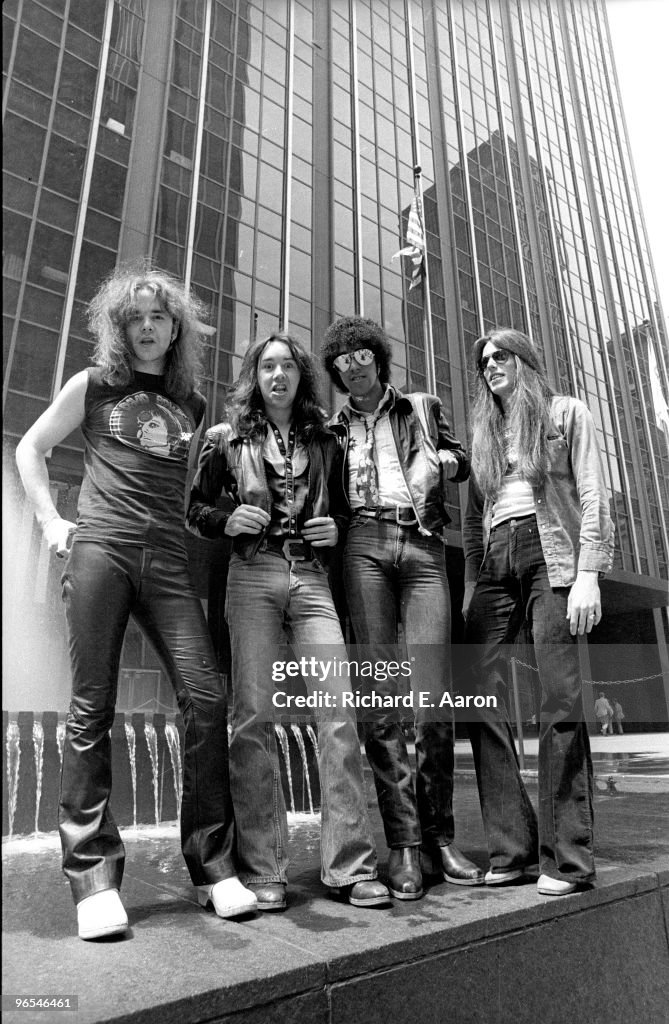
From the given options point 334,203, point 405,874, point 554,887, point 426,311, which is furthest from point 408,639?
point 334,203

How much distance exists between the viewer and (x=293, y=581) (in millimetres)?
1953

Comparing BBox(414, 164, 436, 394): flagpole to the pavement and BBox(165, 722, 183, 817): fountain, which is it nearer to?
BBox(165, 722, 183, 817): fountain

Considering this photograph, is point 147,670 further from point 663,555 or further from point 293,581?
point 663,555

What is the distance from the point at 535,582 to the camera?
2.10m

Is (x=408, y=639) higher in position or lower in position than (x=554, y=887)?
higher

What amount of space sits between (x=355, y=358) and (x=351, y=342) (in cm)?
6

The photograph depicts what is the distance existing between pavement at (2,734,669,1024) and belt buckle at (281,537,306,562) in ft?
2.96

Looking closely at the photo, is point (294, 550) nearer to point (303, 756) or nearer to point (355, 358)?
point (355, 358)

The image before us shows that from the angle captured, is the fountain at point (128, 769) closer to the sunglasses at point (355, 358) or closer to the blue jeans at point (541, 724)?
the blue jeans at point (541, 724)

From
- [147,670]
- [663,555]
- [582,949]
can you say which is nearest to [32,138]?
[147,670]

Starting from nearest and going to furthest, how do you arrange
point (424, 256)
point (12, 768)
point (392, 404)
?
point (392, 404) → point (12, 768) → point (424, 256)

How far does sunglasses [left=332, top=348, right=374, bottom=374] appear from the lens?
2.36m

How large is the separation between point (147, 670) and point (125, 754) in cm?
152

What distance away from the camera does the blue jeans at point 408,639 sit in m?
1.93
